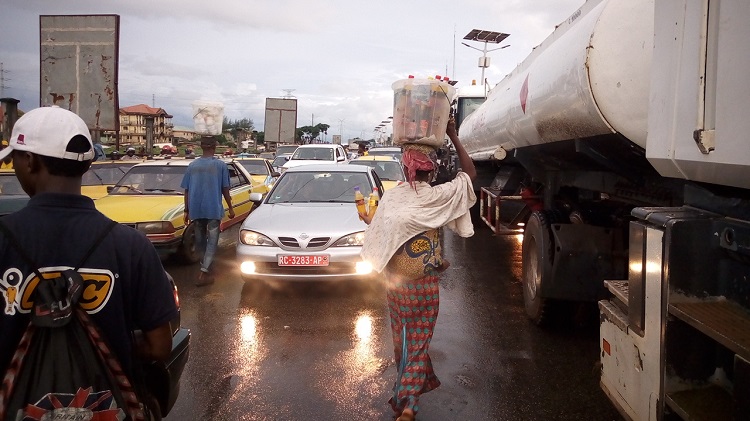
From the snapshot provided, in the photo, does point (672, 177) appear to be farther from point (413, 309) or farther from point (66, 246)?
point (66, 246)

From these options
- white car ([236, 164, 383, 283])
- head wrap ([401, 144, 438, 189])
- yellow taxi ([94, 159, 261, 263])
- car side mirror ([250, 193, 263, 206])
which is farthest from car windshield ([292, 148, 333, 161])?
head wrap ([401, 144, 438, 189])

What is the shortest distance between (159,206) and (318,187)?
223 cm

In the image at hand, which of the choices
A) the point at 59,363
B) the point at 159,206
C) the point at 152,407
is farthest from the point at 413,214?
the point at 159,206

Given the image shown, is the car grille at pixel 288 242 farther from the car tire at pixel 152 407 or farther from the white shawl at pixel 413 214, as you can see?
the car tire at pixel 152 407

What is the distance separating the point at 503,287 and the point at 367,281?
1669 millimetres

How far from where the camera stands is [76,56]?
36.3 ft

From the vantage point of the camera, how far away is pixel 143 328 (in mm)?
1698

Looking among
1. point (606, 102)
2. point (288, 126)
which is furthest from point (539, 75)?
point (288, 126)

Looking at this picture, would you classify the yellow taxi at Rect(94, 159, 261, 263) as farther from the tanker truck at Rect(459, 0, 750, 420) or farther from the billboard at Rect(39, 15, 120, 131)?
the tanker truck at Rect(459, 0, 750, 420)

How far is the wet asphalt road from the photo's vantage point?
3.37 metres

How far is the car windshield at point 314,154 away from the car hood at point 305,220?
10.3 meters

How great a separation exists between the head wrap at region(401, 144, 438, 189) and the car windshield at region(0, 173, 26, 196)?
563 cm

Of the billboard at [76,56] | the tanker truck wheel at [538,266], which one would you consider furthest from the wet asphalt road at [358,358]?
the billboard at [76,56]

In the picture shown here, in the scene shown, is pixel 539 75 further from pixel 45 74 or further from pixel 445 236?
pixel 45 74
